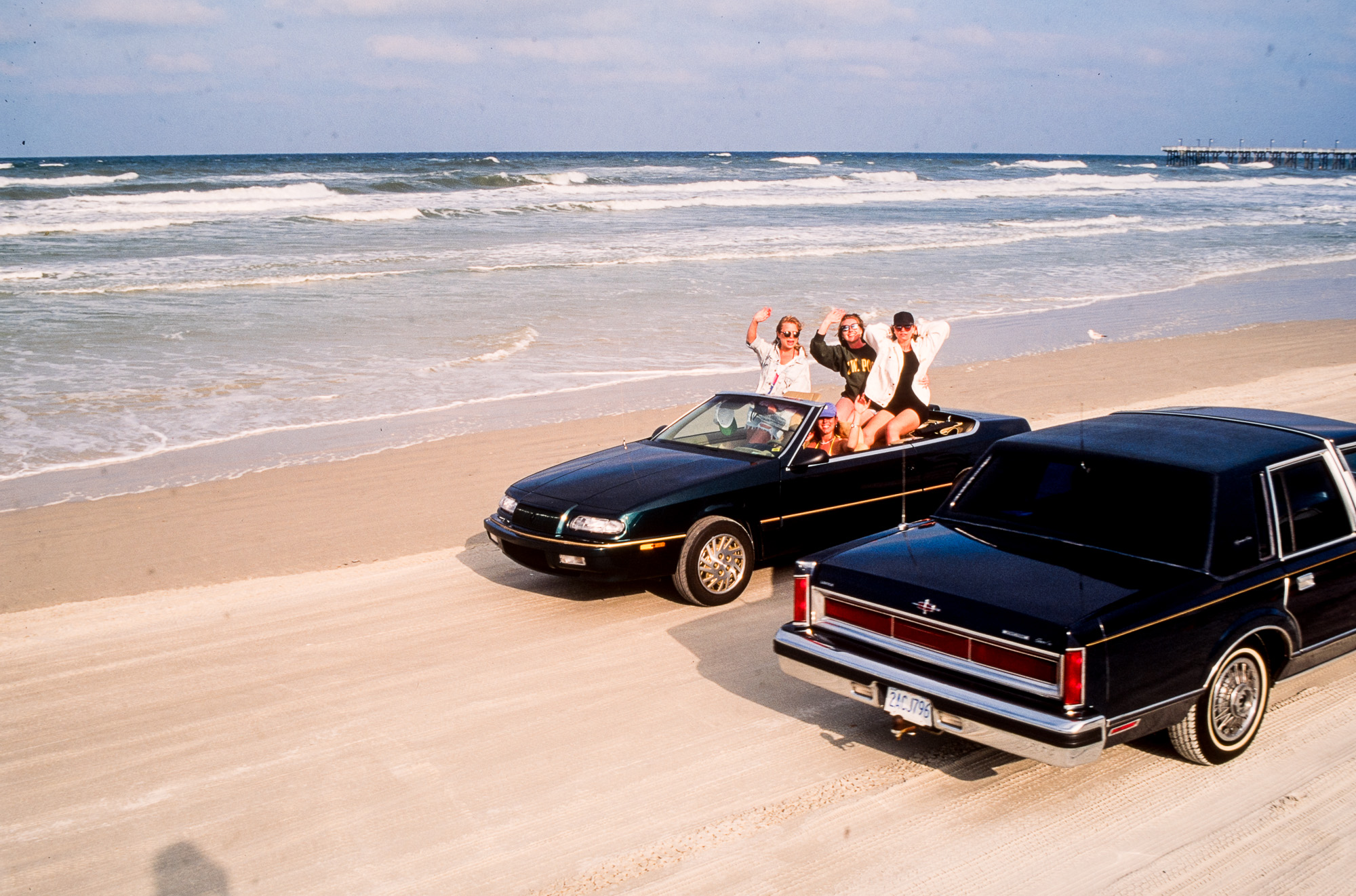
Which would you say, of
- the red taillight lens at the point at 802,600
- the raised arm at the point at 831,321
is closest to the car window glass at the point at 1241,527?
the red taillight lens at the point at 802,600

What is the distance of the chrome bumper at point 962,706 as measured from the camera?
14.1 feet

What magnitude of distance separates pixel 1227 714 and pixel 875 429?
12.1ft

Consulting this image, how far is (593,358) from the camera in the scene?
16.7 m

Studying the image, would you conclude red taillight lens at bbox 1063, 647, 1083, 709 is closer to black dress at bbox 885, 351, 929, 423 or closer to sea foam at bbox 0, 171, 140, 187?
black dress at bbox 885, 351, 929, 423

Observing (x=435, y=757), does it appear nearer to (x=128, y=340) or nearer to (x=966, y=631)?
(x=966, y=631)

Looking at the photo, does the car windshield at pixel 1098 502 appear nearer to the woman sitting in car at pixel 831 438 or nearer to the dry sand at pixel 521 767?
the dry sand at pixel 521 767

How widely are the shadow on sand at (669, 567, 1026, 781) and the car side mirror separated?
84 cm

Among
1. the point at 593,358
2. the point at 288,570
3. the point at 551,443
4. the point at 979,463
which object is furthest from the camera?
the point at 593,358

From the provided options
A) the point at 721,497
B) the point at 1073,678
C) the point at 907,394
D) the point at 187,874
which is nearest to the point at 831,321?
the point at 907,394

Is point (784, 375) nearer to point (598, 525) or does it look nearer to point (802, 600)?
point (598, 525)

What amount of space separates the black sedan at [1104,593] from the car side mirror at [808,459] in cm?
197

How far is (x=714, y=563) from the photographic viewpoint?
7.35 meters

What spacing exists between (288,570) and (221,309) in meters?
14.4

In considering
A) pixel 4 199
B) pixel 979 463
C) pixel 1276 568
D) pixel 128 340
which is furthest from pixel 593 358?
pixel 4 199
